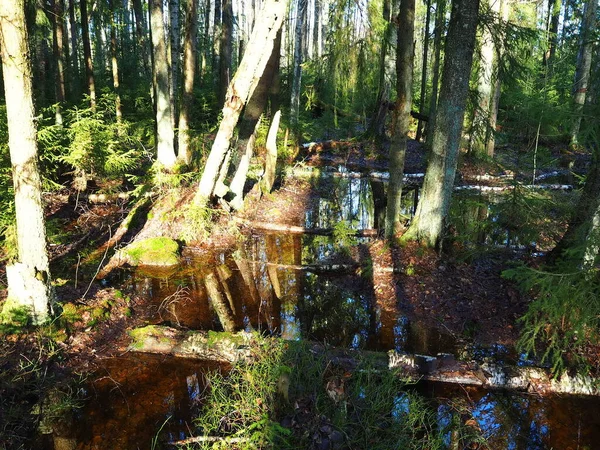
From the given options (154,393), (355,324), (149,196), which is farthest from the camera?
(149,196)

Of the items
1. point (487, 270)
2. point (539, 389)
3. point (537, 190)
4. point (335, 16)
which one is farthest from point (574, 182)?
point (539, 389)

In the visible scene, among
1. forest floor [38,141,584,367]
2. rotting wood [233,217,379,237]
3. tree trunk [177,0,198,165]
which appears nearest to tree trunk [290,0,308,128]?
tree trunk [177,0,198,165]

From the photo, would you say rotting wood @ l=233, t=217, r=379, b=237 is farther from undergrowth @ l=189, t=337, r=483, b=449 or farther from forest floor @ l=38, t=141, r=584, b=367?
undergrowth @ l=189, t=337, r=483, b=449

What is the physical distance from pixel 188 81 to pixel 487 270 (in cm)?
985

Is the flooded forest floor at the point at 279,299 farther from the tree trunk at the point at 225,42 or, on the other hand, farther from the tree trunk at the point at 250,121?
the tree trunk at the point at 225,42

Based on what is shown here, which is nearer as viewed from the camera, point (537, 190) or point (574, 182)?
point (537, 190)

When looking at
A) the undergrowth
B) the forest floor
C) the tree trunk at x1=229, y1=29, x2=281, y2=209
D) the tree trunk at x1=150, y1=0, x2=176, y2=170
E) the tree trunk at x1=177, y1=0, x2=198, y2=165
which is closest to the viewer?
the undergrowth

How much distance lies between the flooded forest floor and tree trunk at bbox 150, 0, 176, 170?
2.12 metres

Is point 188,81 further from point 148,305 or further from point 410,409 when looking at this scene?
point 410,409

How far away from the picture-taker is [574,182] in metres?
15.4

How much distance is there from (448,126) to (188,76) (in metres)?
8.24

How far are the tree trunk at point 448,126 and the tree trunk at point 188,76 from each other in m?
7.70

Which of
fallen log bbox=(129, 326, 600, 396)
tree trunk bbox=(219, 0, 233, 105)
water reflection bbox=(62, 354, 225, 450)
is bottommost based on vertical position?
water reflection bbox=(62, 354, 225, 450)

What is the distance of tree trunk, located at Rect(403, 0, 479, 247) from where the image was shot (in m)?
7.19
